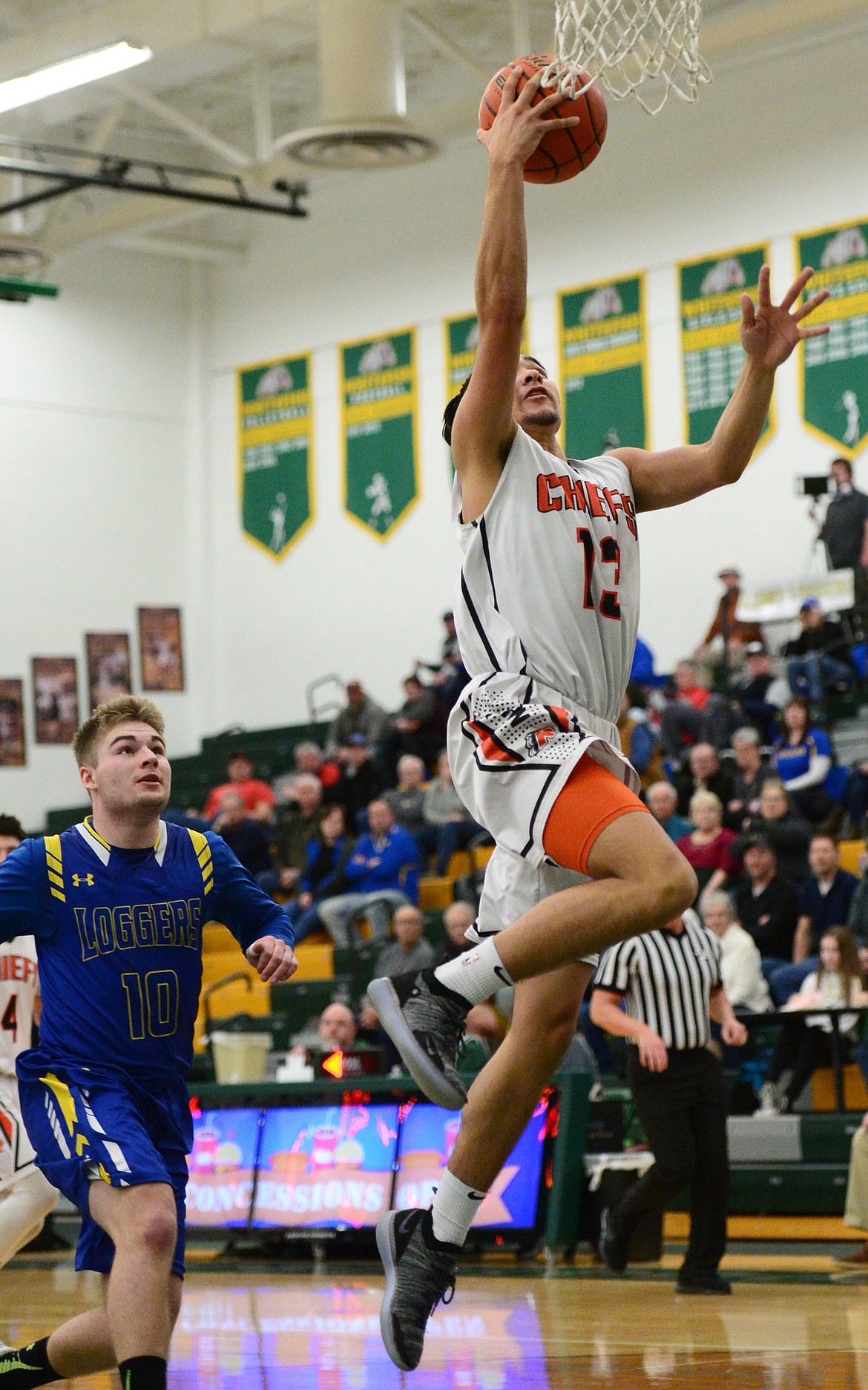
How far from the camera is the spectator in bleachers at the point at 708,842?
1405cm

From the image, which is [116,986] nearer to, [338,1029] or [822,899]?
[338,1029]

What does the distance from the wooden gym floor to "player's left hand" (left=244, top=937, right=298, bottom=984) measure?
1.75m

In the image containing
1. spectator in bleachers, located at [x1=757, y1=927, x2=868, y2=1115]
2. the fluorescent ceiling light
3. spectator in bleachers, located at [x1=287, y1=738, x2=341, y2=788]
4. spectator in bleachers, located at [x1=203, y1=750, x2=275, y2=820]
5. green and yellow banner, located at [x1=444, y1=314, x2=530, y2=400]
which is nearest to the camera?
spectator in bleachers, located at [x1=757, y1=927, x2=868, y2=1115]

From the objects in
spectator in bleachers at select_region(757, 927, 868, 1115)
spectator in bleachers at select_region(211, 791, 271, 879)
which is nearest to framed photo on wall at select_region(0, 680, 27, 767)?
spectator in bleachers at select_region(211, 791, 271, 879)

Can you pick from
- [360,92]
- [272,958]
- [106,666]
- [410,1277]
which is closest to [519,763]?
[272,958]

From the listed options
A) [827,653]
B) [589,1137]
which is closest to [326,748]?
[827,653]

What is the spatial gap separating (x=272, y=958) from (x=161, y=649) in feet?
69.8

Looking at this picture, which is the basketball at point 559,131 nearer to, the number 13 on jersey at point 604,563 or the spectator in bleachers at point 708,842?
the number 13 on jersey at point 604,563

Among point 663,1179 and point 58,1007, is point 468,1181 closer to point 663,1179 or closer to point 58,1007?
point 58,1007

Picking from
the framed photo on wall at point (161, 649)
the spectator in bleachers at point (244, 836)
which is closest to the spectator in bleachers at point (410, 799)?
the spectator in bleachers at point (244, 836)

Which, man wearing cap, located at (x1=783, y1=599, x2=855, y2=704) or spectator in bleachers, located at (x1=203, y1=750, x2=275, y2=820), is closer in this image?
man wearing cap, located at (x1=783, y1=599, x2=855, y2=704)

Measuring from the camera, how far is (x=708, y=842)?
1430cm

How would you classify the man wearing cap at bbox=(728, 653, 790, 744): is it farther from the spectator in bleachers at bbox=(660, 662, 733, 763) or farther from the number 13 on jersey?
the number 13 on jersey

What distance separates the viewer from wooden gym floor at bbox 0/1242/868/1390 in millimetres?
6227
